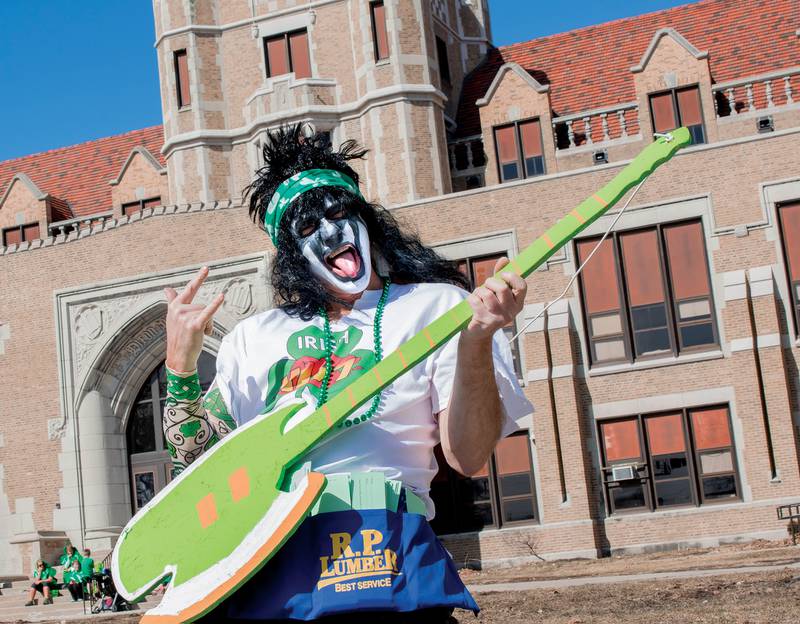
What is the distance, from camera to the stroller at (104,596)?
67.3ft

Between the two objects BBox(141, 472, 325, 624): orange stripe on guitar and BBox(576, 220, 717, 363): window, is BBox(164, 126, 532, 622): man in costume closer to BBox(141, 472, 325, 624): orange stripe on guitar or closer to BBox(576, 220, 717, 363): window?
BBox(141, 472, 325, 624): orange stripe on guitar

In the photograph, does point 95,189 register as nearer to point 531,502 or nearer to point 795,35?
point 531,502

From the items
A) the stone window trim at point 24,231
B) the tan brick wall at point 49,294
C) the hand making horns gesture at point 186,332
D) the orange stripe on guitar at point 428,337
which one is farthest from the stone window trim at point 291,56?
A: the orange stripe on guitar at point 428,337

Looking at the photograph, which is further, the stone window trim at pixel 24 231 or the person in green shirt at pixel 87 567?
the stone window trim at pixel 24 231

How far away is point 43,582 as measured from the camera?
22828mm

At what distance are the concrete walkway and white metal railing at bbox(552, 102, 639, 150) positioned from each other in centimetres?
1296

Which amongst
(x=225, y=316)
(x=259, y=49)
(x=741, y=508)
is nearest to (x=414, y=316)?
(x=741, y=508)

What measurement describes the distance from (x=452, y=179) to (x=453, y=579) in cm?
2616

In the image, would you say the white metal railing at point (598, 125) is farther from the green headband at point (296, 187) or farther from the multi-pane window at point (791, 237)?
the green headband at point (296, 187)

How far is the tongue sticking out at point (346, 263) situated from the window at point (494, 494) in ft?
66.7

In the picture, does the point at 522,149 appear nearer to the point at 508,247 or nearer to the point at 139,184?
the point at 508,247

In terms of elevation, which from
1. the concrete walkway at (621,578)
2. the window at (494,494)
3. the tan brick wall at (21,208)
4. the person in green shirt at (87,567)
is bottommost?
the concrete walkway at (621,578)

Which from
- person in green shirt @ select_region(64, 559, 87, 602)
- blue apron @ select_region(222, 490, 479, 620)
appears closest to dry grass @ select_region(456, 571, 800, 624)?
blue apron @ select_region(222, 490, 479, 620)

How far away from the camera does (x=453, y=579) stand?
8.91 ft
